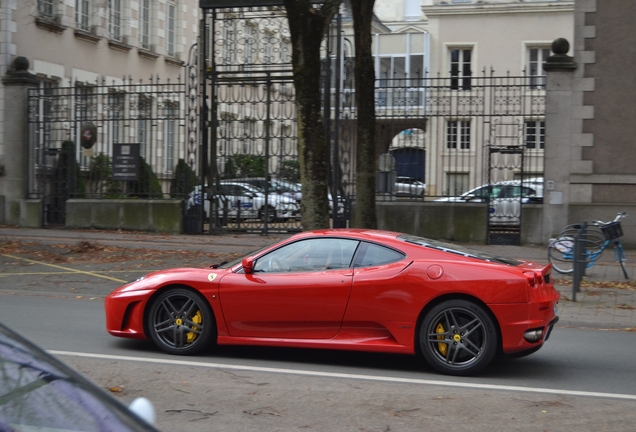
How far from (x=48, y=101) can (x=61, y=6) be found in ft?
17.5

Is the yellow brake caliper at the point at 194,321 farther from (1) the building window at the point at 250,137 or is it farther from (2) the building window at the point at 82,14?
(2) the building window at the point at 82,14

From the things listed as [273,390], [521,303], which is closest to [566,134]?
[521,303]

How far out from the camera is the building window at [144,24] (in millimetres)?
31109

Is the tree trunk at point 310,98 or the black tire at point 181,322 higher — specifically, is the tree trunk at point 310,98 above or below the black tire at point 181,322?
above

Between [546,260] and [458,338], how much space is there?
974 centimetres

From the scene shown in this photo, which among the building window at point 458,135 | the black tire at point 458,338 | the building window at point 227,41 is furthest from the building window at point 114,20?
the black tire at point 458,338

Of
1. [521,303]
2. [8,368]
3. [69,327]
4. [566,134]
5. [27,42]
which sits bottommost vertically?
[69,327]

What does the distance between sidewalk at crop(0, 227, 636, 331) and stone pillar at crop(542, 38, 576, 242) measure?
31.0 inches

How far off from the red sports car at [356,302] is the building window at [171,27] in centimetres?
2615

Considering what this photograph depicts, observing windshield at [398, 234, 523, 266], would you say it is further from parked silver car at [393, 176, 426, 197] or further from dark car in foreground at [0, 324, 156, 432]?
parked silver car at [393, 176, 426, 197]

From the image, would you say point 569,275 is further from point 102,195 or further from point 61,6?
point 61,6

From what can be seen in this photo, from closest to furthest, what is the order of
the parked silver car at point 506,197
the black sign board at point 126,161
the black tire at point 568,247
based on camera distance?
the black tire at point 568,247
the parked silver car at point 506,197
the black sign board at point 126,161

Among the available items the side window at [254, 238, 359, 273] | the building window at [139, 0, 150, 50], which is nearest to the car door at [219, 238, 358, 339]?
the side window at [254, 238, 359, 273]

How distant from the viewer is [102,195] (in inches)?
867
